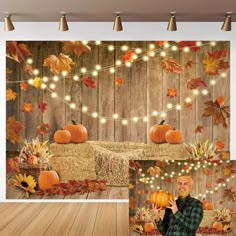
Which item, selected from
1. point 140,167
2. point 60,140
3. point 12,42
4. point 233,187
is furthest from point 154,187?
point 12,42

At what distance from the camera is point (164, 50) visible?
780cm

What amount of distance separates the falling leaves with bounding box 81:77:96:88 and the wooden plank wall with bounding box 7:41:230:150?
0.05m

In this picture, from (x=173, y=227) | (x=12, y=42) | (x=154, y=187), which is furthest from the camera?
(x=12, y=42)

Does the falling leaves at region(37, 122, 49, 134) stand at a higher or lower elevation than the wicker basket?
higher

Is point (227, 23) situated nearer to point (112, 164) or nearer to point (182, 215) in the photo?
point (112, 164)

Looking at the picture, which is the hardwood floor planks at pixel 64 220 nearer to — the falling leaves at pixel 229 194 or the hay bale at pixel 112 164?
Answer: the hay bale at pixel 112 164

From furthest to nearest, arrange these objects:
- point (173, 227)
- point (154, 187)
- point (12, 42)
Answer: point (12, 42)
point (154, 187)
point (173, 227)

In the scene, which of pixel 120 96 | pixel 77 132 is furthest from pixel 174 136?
pixel 77 132

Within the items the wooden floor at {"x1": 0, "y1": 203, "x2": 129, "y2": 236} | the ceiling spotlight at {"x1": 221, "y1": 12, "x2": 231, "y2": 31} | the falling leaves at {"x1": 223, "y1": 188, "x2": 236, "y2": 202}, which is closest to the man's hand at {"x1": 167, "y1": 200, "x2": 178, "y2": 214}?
the falling leaves at {"x1": 223, "y1": 188, "x2": 236, "y2": 202}

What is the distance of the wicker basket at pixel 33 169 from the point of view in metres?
7.90

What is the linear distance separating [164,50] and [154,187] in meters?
3.08

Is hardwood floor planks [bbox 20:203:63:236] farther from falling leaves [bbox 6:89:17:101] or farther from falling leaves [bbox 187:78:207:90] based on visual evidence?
falling leaves [bbox 187:78:207:90]

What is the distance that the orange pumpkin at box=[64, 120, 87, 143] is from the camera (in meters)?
7.86

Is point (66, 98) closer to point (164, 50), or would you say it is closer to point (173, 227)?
point (164, 50)
